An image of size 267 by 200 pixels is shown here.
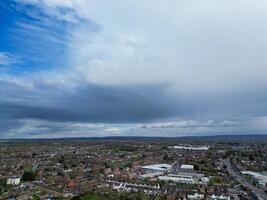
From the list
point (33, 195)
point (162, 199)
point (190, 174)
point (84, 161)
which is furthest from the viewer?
point (84, 161)

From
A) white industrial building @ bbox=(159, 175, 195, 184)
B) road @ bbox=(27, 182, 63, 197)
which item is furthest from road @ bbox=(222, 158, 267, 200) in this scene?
road @ bbox=(27, 182, 63, 197)

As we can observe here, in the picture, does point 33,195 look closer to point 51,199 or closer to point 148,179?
point 51,199

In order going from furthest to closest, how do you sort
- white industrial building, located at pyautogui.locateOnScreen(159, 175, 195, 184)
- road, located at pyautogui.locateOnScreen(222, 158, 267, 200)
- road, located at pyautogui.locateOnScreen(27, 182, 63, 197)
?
1. white industrial building, located at pyautogui.locateOnScreen(159, 175, 195, 184)
2. road, located at pyautogui.locateOnScreen(222, 158, 267, 200)
3. road, located at pyautogui.locateOnScreen(27, 182, 63, 197)

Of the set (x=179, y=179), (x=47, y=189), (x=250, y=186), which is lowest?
(x=250, y=186)

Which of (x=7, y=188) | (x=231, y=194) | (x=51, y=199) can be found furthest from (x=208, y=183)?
(x=7, y=188)

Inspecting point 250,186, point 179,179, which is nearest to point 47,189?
point 179,179

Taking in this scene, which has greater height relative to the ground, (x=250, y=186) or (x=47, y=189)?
(x=47, y=189)

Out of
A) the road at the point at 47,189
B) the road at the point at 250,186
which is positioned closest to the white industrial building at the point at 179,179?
the road at the point at 250,186

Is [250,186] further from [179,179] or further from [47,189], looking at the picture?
[47,189]

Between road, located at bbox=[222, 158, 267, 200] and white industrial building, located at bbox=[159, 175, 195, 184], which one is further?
white industrial building, located at bbox=[159, 175, 195, 184]

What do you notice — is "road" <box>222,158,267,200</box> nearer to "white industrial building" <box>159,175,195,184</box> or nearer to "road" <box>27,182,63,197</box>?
"white industrial building" <box>159,175,195,184</box>

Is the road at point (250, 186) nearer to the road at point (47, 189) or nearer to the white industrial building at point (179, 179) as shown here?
the white industrial building at point (179, 179)
